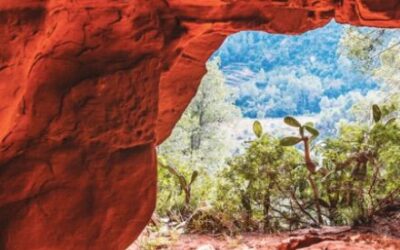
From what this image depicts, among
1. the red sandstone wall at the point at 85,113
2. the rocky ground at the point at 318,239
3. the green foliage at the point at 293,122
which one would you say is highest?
the red sandstone wall at the point at 85,113

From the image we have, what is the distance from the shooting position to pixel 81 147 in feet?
8.82

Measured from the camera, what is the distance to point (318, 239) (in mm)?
4930

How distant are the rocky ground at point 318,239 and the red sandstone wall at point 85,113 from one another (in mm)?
2359

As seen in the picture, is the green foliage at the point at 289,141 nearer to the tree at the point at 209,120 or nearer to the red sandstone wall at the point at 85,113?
the red sandstone wall at the point at 85,113

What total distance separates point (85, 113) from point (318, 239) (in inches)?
124

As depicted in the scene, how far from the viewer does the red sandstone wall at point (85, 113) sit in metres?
2.57

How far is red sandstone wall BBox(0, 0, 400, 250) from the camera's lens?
257cm

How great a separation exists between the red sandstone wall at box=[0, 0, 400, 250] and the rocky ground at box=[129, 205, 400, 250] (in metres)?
2.36

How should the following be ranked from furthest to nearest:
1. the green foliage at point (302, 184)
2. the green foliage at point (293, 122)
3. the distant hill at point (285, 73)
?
the distant hill at point (285, 73) < the green foliage at point (293, 122) < the green foliage at point (302, 184)

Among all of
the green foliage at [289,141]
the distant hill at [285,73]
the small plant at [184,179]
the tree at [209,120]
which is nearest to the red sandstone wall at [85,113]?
the green foliage at [289,141]

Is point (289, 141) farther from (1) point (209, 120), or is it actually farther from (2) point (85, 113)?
(1) point (209, 120)

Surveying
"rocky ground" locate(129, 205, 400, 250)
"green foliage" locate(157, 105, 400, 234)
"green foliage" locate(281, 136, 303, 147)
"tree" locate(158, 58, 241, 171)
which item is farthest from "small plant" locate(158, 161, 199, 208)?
"tree" locate(158, 58, 241, 171)

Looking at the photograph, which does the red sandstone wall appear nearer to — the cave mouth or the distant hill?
the cave mouth

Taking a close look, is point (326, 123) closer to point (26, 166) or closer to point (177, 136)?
point (177, 136)
